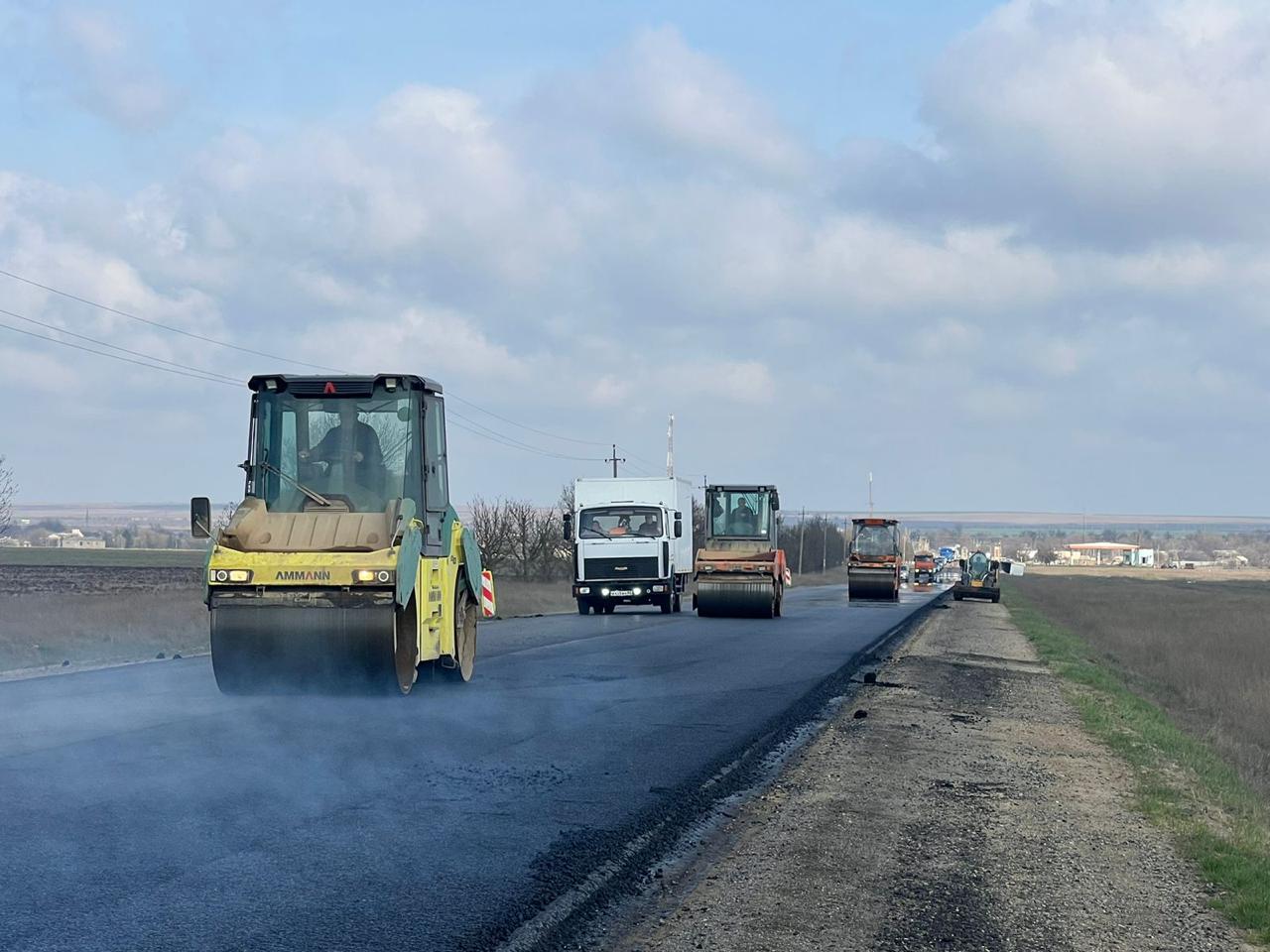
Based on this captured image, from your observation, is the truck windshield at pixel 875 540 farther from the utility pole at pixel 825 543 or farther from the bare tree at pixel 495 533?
the utility pole at pixel 825 543

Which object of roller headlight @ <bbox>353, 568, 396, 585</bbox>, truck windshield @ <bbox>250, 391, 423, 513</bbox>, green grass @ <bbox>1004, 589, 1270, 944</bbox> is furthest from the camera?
truck windshield @ <bbox>250, 391, 423, 513</bbox>

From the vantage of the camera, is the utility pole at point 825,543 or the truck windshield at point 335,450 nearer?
the truck windshield at point 335,450

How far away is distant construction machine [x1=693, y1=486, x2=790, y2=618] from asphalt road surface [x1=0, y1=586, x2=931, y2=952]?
52.4 ft

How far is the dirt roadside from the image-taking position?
19.7 ft

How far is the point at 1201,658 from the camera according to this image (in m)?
30.1

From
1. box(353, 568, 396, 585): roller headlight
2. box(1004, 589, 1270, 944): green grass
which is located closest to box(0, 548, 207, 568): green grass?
box(1004, 589, 1270, 944): green grass

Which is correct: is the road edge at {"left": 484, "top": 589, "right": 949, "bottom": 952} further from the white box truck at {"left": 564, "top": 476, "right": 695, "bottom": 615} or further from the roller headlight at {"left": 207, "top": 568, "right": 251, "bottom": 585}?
the white box truck at {"left": 564, "top": 476, "right": 695, "bottom": 615}

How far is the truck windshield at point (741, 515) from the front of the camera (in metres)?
34.1

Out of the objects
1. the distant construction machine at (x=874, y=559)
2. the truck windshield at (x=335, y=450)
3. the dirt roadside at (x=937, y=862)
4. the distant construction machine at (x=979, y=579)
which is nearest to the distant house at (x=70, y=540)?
the distant construction machine at (x=979, y=579)

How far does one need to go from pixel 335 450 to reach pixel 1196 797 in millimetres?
8411

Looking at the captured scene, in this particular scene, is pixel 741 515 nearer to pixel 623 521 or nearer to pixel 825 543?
pixel 623 521

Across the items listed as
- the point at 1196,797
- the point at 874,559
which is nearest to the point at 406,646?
the point at 1196,797

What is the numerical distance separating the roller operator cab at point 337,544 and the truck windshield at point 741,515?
2038 centimetres

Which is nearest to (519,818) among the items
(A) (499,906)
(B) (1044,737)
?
(A) (499,906)
